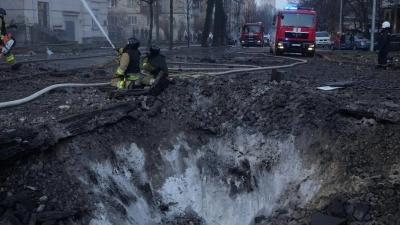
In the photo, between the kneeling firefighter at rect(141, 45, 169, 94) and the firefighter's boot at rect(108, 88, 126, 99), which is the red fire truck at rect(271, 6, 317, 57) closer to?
the kneeling firefighter at rect(141, 45, 169, 94)

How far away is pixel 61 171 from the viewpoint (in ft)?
19.2

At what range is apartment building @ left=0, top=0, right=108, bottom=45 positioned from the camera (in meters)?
36.7

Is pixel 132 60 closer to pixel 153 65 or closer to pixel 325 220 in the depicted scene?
pixel 153 65

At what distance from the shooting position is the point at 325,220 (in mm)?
5645

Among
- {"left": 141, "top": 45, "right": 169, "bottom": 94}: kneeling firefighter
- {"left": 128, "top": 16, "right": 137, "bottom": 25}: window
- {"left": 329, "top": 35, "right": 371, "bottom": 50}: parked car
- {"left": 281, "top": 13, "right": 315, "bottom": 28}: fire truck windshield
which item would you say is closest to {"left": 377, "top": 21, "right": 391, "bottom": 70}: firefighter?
{"left": 281, "top": 13, "right": 315, "bottom": 28}: fire truck windshield

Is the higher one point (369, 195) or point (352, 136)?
point (352, 136)

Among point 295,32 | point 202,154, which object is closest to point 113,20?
point 295,32

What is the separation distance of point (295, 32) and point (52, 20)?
2509 centimetres

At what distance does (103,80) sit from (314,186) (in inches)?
272

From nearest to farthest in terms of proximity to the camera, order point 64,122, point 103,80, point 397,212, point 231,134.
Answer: point 397,212
point 64,122
point 231,134
point 103,80

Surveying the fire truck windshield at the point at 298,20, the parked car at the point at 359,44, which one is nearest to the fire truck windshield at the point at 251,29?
the parked car at the point at 359,44

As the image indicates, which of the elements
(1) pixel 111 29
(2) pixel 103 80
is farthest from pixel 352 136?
(1) pixel 111 29

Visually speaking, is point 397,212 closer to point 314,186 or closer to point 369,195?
point 369,195

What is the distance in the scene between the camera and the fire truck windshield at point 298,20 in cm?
2538
